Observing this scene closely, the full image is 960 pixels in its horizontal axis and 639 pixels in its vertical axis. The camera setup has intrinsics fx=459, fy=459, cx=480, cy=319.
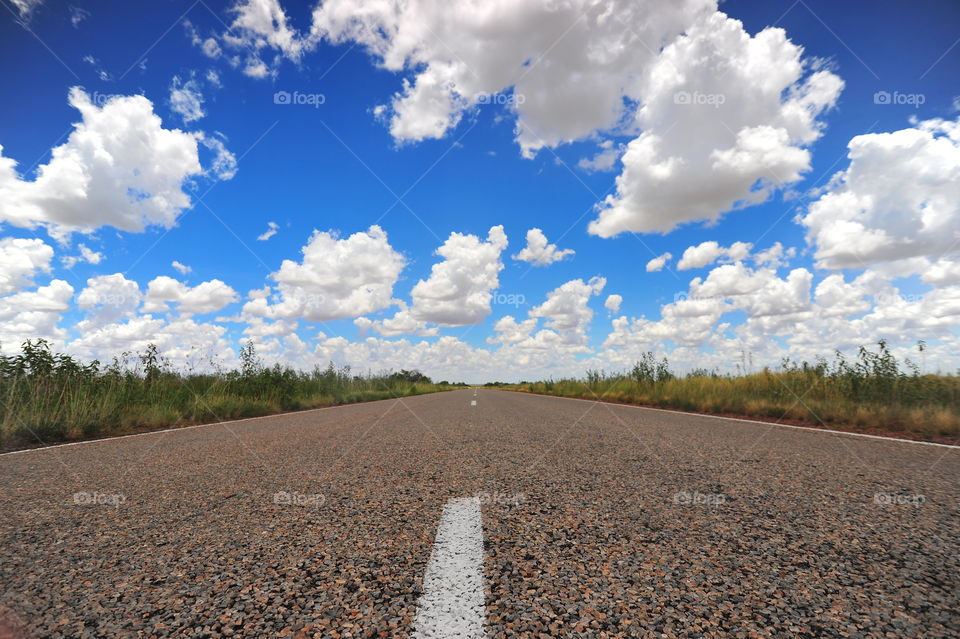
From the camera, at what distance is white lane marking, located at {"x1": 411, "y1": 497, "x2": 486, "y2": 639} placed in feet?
4.54

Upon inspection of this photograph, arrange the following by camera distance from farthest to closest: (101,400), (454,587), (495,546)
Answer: (101,400), (495,546), (454,587)

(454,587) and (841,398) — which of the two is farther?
(841,398)

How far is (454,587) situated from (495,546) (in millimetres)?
454

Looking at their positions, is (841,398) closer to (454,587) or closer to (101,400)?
(454,587)

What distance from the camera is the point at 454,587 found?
166 centimetres

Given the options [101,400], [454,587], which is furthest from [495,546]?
[101,400]

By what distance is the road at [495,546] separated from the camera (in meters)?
1.47

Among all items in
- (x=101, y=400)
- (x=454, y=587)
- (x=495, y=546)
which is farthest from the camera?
(x=101, y=400)

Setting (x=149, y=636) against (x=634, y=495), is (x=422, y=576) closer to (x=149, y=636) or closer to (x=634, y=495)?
(x=149, y=636)

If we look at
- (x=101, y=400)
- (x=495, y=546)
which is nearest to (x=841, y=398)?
(x=495, y=546)

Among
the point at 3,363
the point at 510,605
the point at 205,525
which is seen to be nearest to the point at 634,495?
the point at 510,605

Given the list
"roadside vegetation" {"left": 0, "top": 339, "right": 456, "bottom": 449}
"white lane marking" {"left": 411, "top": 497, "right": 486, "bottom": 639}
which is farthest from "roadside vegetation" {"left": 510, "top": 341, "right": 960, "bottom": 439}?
"roadside vegetation" {"left": 0, "top": 339, "right": 456, "bottom": 449}

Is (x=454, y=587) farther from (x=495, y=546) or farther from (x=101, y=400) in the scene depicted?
(x=101, y=400)

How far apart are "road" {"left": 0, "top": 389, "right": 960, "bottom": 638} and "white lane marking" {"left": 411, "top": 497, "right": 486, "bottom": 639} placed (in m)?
0.02
